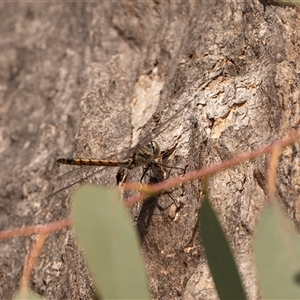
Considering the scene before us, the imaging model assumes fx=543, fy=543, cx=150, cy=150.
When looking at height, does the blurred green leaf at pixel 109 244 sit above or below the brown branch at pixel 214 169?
below

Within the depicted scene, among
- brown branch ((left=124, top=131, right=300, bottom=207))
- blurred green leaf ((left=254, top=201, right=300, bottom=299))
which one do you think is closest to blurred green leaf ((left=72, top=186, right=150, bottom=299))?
brown branch ((left=124, top=131, right=300, bottom=207))

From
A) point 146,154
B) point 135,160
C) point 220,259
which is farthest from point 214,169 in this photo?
point 135,160

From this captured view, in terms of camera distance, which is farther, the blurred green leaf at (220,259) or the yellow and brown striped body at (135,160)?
the yellow and brown striped body at (135,160)

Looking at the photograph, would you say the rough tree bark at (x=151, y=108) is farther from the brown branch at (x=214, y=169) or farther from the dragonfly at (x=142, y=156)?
the brown branch at (x=214, y=169)

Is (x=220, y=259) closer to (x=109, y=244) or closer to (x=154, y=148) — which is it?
(x=109, y=244)

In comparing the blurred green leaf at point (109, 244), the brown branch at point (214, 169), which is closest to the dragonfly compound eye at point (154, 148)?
the brown branch at point (214, 169)

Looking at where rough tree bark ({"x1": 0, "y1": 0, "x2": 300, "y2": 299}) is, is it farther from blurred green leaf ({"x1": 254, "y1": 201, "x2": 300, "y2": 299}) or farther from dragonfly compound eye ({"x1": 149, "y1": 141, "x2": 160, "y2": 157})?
blurred green leaf ({"x1": 254, "y1": 201, "x2": 300, "y2": 299})

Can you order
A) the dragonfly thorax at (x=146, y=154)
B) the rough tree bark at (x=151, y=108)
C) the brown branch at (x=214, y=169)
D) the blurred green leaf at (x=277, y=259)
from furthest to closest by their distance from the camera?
the dragonfly thorax at (x=146, y=154) < the rough tree bark at (x=151, y=108) < the brown branch at (x=214, y=169) < the blurred green leaf at (x=277, y=259)
